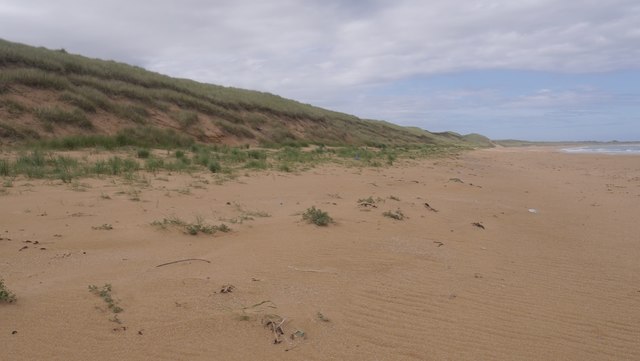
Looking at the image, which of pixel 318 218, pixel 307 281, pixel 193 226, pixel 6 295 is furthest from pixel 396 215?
pixel 6 295

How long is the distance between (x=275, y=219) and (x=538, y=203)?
6307mm

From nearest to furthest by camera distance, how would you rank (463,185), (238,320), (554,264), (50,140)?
(238,320) < (554,264) < (463,185) < (50,140)

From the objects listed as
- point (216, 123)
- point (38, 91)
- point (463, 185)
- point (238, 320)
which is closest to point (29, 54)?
point (38, 91)

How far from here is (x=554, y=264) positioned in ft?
17.9

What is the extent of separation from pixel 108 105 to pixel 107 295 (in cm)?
1840

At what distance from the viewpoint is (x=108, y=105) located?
2005cm

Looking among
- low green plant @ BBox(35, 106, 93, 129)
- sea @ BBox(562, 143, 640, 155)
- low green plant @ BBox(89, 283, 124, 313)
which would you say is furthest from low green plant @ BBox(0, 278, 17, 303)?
sea @ BBox(562, 143, 640, 155)

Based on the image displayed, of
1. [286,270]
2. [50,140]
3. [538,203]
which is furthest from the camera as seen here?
[50,140]

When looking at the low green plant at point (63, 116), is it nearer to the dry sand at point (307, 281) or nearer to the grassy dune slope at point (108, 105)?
the grassy dune slope at point (108, 105)

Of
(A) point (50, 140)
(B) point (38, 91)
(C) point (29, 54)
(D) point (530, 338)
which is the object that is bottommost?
(D) point (530, 338)

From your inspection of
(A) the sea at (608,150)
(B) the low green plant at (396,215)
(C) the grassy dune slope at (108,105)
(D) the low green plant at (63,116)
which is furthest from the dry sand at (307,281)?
(A) the sea at (608,150)

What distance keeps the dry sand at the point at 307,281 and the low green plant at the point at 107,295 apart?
0.15ft

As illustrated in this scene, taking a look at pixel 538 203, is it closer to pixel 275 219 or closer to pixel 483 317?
pixel 275 219

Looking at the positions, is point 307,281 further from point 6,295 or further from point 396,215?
point 396,215
